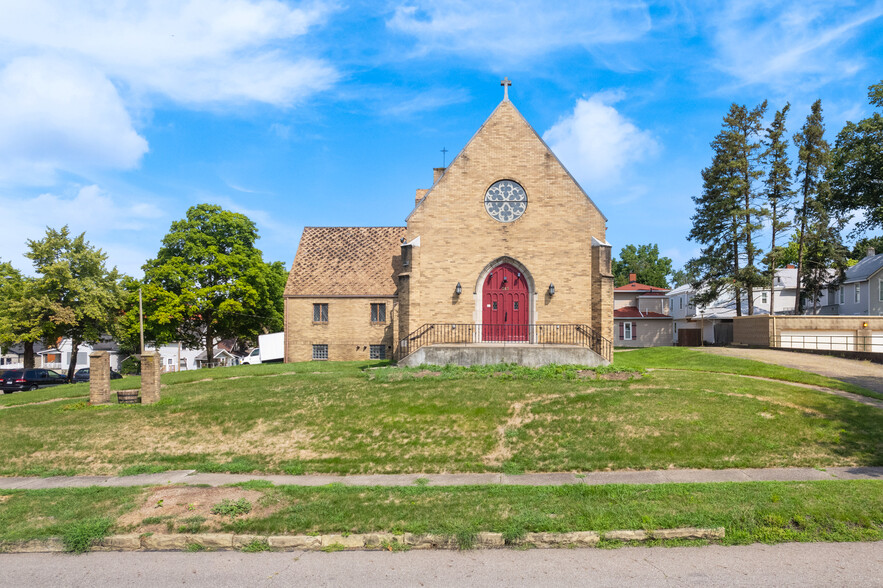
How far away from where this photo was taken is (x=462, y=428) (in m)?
12.0

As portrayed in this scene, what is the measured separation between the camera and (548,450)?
10.8 meters

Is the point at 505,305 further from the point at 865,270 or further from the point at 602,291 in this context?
the point at 865,270

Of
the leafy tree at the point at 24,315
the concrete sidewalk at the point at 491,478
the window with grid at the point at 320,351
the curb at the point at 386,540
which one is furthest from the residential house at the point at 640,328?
the leafy tree at the point at 24,315

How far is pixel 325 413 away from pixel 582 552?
8.27 metres

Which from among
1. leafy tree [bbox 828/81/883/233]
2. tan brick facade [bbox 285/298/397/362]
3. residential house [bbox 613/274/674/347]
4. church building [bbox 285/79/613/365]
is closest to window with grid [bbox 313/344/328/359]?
tan brick facade [bbox 285/298/397/362]

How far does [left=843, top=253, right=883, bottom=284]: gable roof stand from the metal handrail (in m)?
30.0

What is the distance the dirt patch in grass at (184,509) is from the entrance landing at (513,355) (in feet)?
31.9

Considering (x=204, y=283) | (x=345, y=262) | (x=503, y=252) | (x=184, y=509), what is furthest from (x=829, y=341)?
(x=204, y=283)

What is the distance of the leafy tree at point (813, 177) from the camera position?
34094mm

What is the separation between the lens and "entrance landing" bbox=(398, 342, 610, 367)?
57.3ft

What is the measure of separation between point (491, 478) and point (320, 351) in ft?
78.3

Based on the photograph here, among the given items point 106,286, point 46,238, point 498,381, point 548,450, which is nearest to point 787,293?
point 498,381

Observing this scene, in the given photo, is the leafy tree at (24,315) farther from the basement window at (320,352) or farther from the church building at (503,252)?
the church building at (503,252)

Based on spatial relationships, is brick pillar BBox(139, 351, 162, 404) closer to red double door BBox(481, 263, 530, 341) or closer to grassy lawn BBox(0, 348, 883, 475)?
grassy lawn BBox(0, 348, 883, 475)
